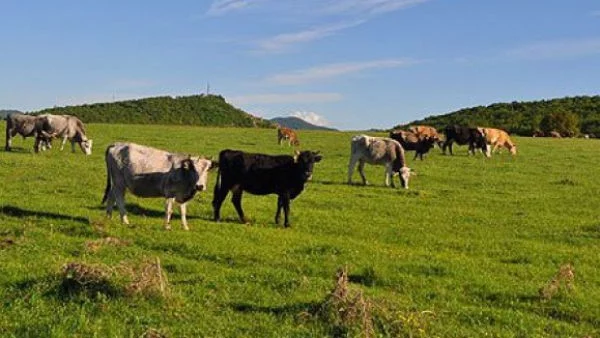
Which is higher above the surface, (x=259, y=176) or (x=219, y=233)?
(x=259, y=176)

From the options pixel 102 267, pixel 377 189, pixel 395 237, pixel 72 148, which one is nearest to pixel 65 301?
pixel 102 267

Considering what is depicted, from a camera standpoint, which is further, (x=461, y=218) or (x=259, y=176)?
(x=461, y=218)

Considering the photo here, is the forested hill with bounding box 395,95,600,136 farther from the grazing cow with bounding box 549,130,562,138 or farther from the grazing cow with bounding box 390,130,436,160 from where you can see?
the grazing cow with bounding box 390,130,436,160

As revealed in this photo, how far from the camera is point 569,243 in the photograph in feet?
52.7

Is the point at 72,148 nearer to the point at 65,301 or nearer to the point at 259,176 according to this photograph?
the point at 259,176

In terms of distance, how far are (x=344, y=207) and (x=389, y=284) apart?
29.9 feet

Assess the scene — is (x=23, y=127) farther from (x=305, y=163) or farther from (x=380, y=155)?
(x=305, y=163)

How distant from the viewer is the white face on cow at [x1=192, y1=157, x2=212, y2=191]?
51.1 feet

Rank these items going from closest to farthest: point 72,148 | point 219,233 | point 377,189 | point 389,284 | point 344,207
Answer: point 389,284 < point 219,233 < point 344,207 < point 377,189 < point 72,148

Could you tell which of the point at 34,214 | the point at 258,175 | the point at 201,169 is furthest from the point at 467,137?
the point at 34,214

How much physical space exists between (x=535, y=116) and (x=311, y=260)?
74680 mm

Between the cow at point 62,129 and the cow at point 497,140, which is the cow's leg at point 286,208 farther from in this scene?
the cow at point 497,140

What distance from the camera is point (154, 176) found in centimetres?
1591

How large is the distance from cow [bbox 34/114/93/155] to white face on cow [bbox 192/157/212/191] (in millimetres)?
20421
